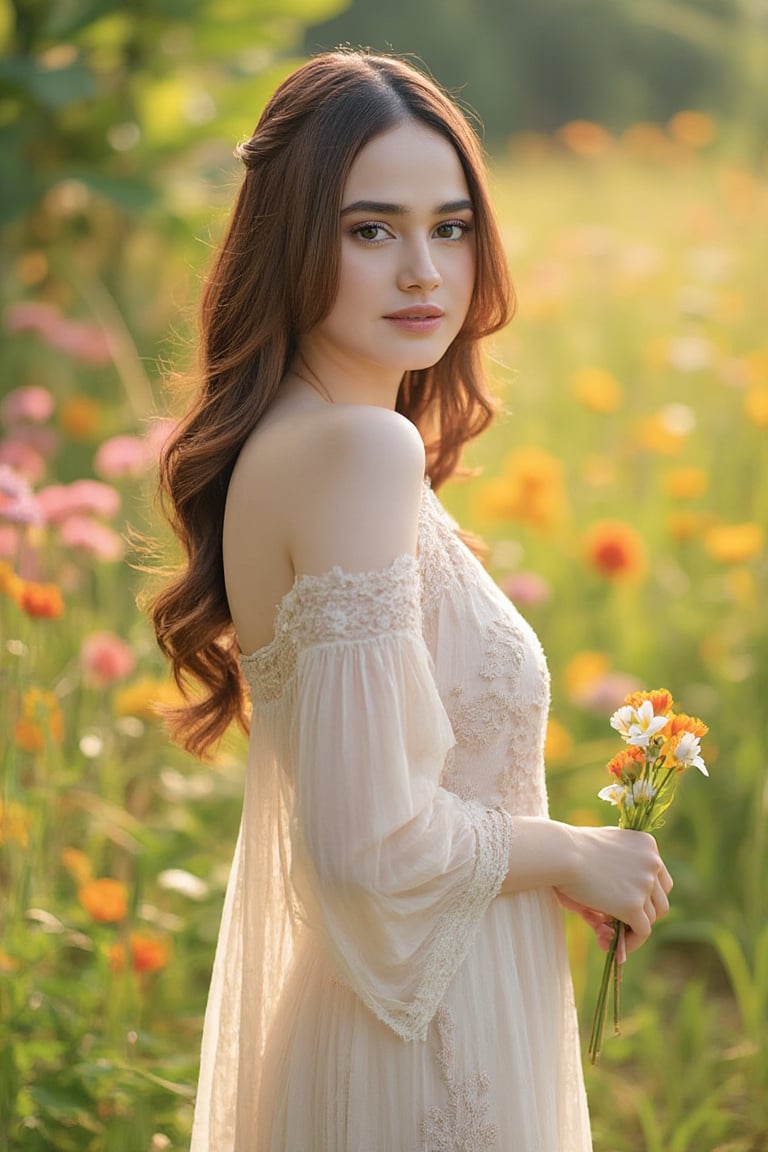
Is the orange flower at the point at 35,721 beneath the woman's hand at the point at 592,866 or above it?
above

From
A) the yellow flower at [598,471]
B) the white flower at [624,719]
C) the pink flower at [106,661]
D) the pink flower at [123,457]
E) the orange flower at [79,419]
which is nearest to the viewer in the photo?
the white flower at [624,719]

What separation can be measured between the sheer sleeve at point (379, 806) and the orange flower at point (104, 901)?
55 centimetres

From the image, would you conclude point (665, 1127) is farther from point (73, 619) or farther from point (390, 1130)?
point (73, 619)

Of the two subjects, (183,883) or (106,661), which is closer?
(183,883)

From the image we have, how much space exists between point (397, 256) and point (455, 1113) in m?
0.69

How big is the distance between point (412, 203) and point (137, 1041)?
0.98 meters

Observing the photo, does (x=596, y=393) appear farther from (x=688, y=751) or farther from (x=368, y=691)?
(x=368, y=691)

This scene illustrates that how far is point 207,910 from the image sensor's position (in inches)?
73.8

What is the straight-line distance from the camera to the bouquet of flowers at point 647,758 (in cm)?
104

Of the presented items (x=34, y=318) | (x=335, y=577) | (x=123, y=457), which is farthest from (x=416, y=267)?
(x=34, y=318)

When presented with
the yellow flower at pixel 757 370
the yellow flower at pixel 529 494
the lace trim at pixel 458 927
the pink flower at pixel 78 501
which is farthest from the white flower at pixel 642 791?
the yellow flower at pixel 757 370

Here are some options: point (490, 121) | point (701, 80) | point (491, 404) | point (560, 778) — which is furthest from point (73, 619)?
point (490, 121)

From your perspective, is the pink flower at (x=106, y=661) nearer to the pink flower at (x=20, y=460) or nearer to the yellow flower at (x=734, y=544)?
the pink flower at (x=20, y=460)

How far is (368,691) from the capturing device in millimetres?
951
